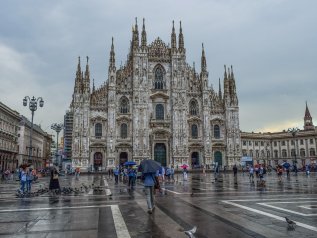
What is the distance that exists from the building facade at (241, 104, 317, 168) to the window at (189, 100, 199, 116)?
108 ft

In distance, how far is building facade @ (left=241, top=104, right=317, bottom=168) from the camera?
82938 millimetres

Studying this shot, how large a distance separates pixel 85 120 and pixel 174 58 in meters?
18.7

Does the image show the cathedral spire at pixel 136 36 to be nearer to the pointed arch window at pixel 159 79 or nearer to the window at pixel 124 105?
the pointed arch window at pixel 159 79

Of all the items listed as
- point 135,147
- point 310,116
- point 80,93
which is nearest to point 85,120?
point 80,93

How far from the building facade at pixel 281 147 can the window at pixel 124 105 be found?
41.9 meters

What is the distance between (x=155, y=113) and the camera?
177ft

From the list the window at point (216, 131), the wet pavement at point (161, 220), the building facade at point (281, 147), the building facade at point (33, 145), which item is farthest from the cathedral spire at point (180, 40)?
the wet pavement at point (161, 220)

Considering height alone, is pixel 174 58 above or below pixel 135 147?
above

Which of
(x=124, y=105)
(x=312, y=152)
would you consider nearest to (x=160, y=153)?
(x=124, y=105)

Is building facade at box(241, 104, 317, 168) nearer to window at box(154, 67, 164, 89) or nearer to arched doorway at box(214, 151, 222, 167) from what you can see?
arched doorway at box(214, 151, 222, 167)

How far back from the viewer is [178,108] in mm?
53344

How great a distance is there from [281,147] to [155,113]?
49.7 m

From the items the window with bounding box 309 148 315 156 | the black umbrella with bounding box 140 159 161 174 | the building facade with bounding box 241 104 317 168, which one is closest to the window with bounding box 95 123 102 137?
the black umbrella with bounding box 140 159 161 174

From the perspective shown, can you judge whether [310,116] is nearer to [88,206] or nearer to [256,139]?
[256,139]
